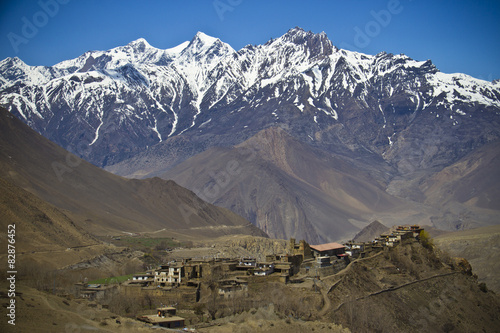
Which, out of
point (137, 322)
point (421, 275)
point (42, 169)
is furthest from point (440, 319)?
point (42, 169)

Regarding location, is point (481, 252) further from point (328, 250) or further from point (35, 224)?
point (35, 224)

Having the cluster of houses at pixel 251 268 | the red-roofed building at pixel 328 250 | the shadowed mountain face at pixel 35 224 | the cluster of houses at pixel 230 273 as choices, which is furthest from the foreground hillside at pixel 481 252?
the shadowed mountain face at pixel 35 224

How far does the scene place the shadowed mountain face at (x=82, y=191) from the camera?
14765cm

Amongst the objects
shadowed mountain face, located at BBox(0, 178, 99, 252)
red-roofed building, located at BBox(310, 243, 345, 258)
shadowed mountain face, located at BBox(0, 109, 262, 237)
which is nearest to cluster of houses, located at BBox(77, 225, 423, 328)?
red-roofed building, located at BBox(310, 243, 345, 258)

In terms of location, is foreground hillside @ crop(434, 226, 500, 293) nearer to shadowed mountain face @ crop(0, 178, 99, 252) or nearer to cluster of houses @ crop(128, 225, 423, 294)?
cluster of houses @ crop(128, 225, 423, 294)

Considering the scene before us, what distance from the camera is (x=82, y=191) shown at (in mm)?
169625

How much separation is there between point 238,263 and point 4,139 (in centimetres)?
10600

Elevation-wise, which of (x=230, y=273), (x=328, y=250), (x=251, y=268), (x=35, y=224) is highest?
(x=35, y=224)

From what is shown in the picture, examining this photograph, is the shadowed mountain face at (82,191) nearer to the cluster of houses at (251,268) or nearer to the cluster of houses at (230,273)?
the cluster of houses at (251,268)

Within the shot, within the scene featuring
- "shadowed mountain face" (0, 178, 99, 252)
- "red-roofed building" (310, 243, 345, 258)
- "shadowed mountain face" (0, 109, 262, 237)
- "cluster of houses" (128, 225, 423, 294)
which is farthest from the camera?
"shadowed mountain face" (0, 109, 262, 237)

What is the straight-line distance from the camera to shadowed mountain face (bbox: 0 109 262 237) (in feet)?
484

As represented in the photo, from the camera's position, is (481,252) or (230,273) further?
(481,252)

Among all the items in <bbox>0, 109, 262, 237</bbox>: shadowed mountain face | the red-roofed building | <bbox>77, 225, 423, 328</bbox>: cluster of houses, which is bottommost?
<bbox>77, 225, 423, 328</bbox>: cluster of houses

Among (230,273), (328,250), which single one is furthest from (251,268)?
(328,250)
